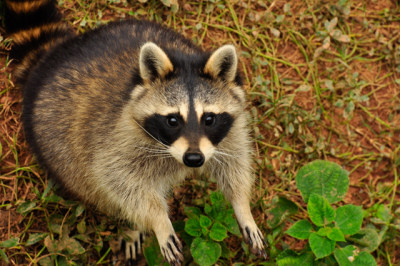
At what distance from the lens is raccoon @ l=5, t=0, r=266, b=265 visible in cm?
281

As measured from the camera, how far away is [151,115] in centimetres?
286

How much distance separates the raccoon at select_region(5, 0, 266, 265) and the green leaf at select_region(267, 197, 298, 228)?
0.92ft

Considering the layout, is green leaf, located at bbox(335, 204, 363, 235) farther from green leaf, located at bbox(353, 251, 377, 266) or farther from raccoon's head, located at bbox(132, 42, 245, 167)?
raccoon's head, located at bbox(132, 42, 245, 167)

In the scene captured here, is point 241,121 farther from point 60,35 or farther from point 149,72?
point 60,35

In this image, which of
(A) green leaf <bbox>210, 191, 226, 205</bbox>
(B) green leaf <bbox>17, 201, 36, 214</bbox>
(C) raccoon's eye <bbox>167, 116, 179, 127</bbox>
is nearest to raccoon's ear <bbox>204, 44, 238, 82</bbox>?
(C) raccoon's eye <bbox>167, 116, 179, 127</bbox>

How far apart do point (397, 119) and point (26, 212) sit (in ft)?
10.8

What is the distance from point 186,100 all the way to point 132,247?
4.89 feet

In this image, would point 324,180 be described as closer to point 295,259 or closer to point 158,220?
point 295,259

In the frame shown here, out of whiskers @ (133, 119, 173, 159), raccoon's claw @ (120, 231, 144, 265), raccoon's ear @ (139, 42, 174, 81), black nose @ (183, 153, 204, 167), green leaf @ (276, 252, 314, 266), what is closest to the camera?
black nose @ (183, 153, 204, 167)

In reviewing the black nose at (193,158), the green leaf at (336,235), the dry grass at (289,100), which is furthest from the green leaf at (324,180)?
the black nose at (193,158)

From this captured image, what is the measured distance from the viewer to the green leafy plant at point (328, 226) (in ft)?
9.99

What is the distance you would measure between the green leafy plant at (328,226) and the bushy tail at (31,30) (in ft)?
7.34

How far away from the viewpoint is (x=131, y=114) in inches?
118

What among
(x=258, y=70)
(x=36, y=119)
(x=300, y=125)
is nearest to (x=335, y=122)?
(x=300, y=125)
